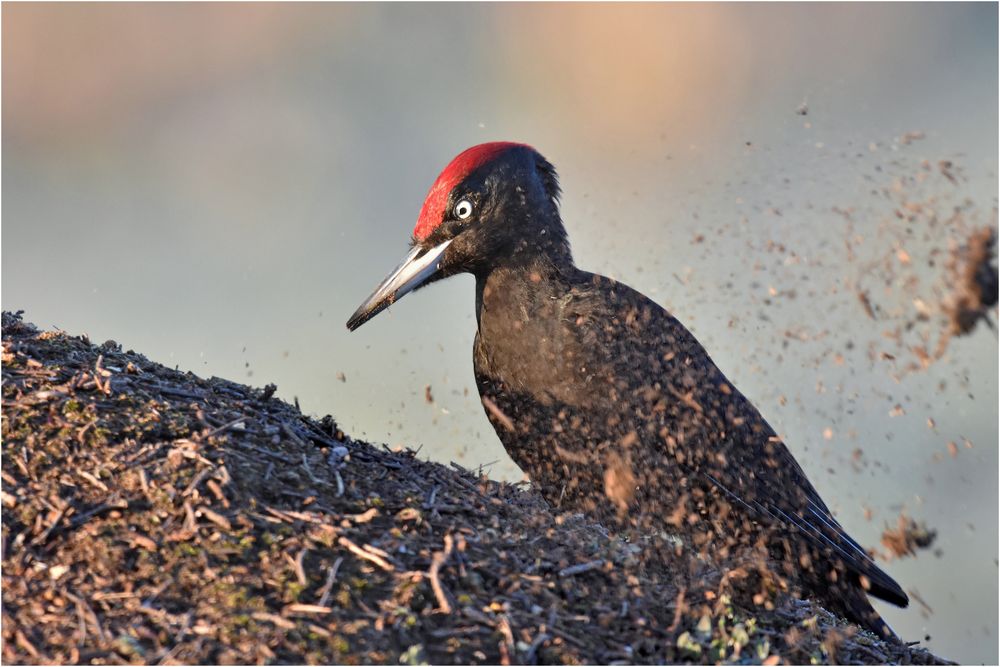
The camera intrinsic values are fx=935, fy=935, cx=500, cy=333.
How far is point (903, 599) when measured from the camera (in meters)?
4.43

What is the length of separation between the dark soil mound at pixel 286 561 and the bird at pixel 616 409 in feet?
2.98

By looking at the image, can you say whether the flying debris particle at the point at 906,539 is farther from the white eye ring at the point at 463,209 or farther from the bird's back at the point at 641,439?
the white eye ring at the point at 463,209

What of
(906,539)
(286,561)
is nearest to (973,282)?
(906,539)

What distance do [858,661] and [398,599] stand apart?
1.65 metres

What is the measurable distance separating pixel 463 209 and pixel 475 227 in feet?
0.40

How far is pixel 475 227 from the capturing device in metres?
5.02

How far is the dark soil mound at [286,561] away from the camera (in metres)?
2.45

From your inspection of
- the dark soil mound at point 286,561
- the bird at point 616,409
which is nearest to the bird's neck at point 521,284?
the bird at point 616,409

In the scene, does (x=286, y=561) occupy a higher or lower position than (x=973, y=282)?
lower

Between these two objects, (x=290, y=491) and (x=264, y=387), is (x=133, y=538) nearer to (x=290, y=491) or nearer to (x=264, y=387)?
(x=290, y=491)

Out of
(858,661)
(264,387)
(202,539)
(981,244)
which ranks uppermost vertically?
(981,244)

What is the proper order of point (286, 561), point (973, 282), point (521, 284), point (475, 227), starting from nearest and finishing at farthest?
point (286, 561) < point (973, 282) < point (521, 284) < point (475, 227)

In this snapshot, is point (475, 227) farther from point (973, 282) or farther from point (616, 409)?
point (973, 282)

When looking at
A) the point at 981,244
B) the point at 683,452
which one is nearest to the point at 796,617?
the point at 683,452
